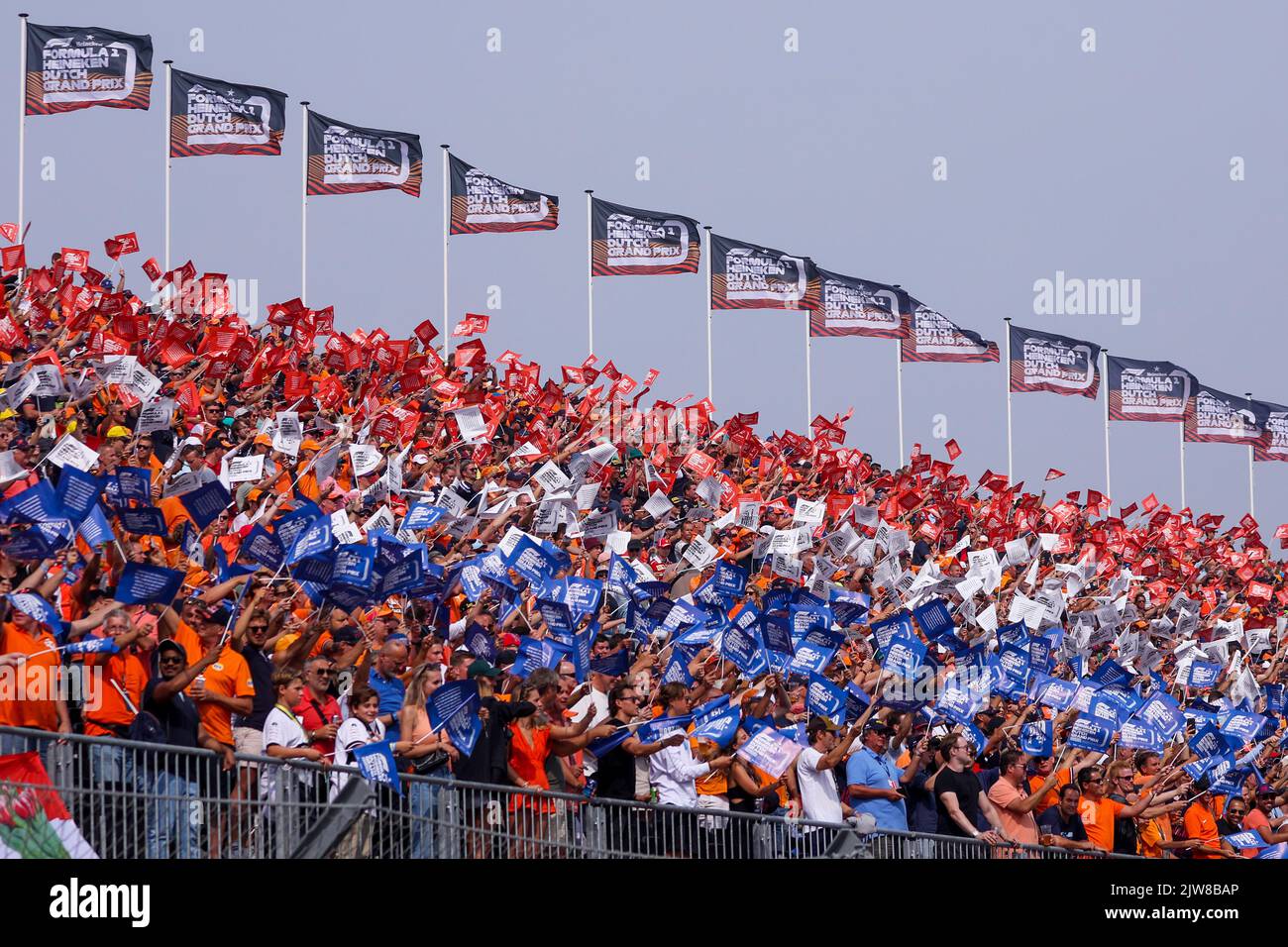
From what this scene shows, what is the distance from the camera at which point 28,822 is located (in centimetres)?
884

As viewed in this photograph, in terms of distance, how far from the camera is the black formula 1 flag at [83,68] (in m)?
29.8

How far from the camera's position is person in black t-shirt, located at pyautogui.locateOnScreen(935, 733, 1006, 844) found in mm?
14891

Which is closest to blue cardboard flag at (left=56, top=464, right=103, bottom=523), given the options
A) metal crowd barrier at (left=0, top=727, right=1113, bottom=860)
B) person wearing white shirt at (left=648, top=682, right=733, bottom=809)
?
metal crowd barrier at (left=0, top=727, right=1113, bottom=860)

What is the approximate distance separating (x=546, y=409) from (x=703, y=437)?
6309 millimetres

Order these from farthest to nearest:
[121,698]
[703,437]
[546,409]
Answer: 1. [703,437]
2. [546,409]
3. [121,698]

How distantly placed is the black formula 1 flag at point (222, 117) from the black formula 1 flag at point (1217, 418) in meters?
28.0

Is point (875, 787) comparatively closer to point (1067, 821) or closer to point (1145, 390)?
point (1067, 821)

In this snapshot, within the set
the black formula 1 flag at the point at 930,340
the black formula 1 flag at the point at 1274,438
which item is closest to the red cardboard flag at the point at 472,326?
the black formula 1 flag at the point at 930,340

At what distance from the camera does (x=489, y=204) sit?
37.1m

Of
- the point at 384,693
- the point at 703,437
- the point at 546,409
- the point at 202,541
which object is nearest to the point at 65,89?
the point at 546,409

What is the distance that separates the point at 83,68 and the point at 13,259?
6.03m

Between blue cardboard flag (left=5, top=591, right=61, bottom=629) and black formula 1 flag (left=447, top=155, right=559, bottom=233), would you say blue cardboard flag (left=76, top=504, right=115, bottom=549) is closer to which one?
blue cardboard flag (left=5, top=591, right=61, bottom=629)

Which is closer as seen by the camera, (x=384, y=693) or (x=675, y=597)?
(x=384, y=693)
